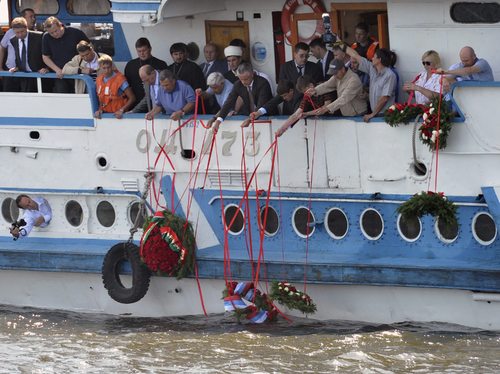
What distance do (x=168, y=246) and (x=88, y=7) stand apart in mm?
4082

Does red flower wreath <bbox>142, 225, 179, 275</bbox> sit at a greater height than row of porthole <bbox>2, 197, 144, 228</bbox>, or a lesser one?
lesser

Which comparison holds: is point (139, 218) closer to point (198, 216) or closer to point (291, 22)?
point (198, 216)

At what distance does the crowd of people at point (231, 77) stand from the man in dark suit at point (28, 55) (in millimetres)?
11

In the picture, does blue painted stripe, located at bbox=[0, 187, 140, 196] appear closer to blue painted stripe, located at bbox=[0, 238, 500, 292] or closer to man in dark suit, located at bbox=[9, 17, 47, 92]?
blue painted stripe, located at bbox=[0, 238, 500, 292]

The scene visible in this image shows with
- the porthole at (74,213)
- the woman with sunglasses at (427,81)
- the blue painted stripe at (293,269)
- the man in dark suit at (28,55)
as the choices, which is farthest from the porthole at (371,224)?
the man in dark suit at (28,55)

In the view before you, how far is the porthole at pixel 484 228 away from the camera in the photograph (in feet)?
52.3

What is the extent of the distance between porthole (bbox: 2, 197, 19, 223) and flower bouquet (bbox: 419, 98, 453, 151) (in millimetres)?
5213

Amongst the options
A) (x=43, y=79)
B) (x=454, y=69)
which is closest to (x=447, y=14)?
(x=454, y=69)

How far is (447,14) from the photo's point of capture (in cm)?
1650

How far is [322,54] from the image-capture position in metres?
17.2

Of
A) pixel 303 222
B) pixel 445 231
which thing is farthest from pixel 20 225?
pixel 445 231

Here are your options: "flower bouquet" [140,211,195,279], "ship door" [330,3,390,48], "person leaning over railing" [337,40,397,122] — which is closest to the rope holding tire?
"flower bouquet" [140,211,195,279]

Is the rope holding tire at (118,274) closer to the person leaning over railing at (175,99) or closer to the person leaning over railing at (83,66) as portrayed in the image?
the person leaning over railing at (175,99)

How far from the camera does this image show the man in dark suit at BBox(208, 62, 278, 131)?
55.6 feet
